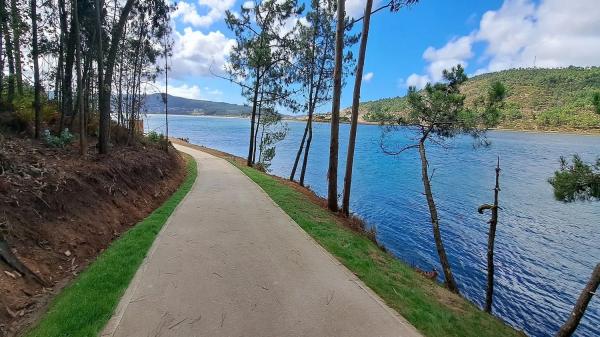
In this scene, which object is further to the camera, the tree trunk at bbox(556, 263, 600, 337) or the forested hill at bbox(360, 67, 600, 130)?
the forested hill at bbox(360, 67, 600, 130)

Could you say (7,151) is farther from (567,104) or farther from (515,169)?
(567,104)

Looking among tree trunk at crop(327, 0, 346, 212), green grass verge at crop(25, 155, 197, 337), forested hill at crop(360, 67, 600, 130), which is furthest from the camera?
forested hill at crop(360, 67, 600, 130)

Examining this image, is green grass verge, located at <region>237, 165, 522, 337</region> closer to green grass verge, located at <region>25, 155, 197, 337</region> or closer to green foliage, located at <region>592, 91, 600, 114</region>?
green grass verge, located at <region>25, 155, 197, 337</region>

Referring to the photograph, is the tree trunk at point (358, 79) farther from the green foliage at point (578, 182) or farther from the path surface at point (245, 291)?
the green foliage at point (578, 182)

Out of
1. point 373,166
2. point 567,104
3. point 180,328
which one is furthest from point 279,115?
point 567,104

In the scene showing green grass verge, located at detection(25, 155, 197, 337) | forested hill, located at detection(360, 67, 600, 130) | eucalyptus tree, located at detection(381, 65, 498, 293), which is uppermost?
forested hill, located at detection(360, 67, 600, 130)

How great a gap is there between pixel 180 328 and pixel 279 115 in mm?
26065

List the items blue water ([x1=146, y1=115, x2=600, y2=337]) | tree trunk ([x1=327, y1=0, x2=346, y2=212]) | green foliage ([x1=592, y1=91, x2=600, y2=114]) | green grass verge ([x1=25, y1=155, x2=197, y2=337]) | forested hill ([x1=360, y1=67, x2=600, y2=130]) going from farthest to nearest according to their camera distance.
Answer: forested hill ([x1=360, y1=67, x2=600, y2=130]) → blue water ([x1=146, y1=115, x2=600, y2=337]) → tree trunk ([x1=327, y1=0, x2=346, y2=212]) → green foliage ([x1=592, y1=91, x2=600, y2=114]) → green grass verge ([x1=25, y1=155, x2=197, y2=337])

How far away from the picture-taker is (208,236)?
8344 millimetres

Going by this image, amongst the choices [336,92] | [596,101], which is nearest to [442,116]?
[336,92]

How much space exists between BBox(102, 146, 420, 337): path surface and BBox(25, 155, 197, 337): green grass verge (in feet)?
0.57

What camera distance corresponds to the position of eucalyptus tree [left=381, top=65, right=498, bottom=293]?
12.0 m

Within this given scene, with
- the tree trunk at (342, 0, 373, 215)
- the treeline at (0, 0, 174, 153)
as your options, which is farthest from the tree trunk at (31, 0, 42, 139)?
the tree trunk at (342, 0, 373, 215)

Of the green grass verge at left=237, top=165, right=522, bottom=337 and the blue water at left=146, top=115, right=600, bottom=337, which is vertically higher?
the green grass verge at left=237, top=165, right=522, bottom=337
